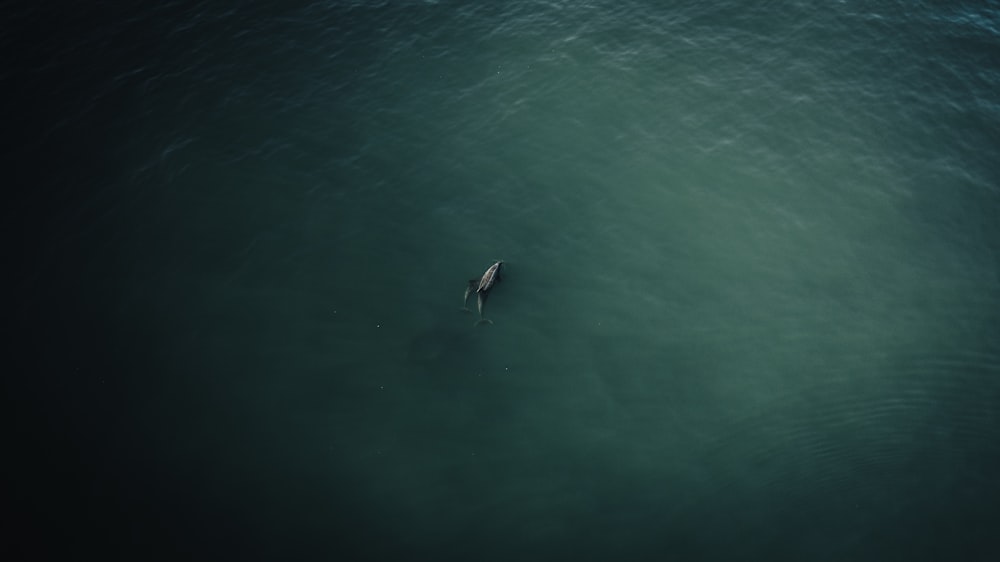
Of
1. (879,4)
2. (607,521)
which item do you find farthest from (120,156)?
(879,4)

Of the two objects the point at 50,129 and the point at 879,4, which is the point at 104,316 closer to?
the point at 50,129

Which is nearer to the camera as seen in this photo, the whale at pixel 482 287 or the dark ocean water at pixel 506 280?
the dark ocean water at pixel 506 280

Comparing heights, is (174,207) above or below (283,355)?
above

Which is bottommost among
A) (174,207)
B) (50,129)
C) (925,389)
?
(925,389)

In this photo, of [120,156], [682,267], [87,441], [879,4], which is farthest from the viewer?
[879,4]

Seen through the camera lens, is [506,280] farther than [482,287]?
Yes

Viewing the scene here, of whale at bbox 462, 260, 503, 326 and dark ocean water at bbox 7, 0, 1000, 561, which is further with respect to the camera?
whale at bbox 462, 260, 503, 326

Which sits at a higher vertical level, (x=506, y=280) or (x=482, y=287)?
(x=482, y=287)

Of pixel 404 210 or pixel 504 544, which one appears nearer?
pixel 504 544
